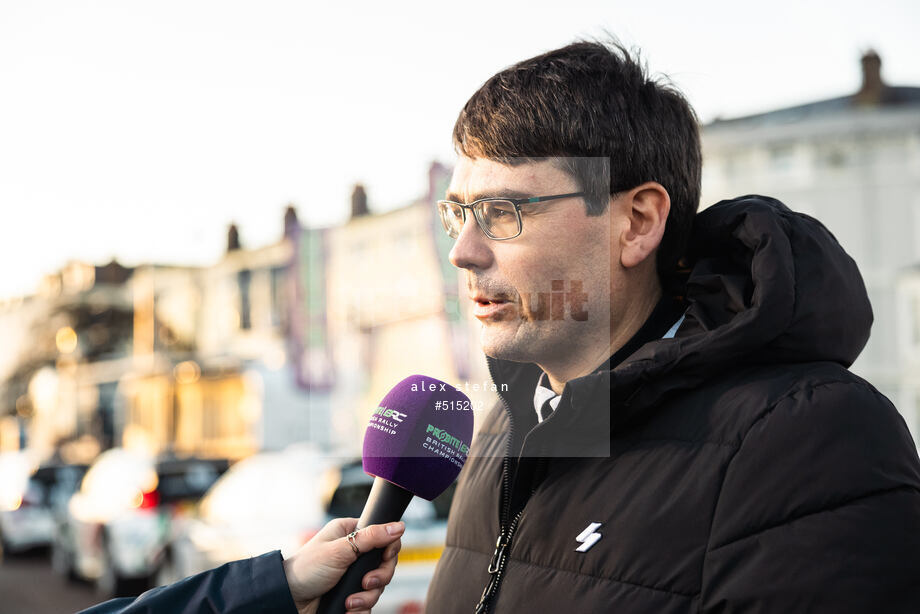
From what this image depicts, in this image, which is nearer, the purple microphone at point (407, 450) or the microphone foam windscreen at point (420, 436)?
the purple microphone at point (407, 450)

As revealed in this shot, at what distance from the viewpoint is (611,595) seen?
62.5 inches

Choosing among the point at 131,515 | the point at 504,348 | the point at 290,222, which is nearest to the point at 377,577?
the point at 504,348

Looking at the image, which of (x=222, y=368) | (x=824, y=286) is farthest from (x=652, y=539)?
(x=222, y=368)

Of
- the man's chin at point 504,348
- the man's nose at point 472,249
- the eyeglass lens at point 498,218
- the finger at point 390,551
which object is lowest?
the finger at point 390,551

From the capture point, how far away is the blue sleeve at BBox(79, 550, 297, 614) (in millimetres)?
1794

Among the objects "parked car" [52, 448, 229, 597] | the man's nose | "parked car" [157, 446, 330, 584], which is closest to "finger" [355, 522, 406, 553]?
the man's nose


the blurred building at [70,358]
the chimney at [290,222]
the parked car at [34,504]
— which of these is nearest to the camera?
the parked car at [34,504]

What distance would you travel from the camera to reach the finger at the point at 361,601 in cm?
168

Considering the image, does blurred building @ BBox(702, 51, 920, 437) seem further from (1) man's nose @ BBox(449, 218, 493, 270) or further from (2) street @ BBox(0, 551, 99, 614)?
(1) man's nose @ BBox(449, 218, 493, 270)

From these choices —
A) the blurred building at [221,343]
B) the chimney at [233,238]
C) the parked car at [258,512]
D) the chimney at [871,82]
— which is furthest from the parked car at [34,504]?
the chimney at [871,82]

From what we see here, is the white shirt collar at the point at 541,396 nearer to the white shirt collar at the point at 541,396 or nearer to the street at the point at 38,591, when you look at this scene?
the white shirt collar at the point at 541,396

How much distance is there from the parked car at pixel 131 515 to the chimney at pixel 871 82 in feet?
68.8

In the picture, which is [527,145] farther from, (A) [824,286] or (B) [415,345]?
(B) [415,345]

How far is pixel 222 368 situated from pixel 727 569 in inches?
1210
